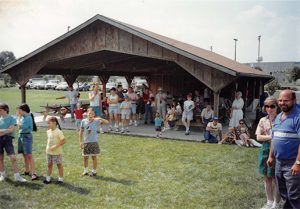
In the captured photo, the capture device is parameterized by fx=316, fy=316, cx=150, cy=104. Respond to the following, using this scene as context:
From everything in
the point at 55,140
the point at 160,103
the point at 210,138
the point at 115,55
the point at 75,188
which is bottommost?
the point at 75,188

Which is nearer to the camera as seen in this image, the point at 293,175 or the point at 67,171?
the point at 293,175

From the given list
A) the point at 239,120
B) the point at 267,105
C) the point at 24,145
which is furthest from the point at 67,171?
the point at 239,120

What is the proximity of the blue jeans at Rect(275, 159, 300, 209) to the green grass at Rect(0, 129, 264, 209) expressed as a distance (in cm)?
121

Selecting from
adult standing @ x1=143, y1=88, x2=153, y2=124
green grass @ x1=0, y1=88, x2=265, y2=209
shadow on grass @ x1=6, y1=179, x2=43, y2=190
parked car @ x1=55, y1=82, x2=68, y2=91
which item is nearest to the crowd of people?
shadow on grass @ x1=6, y1=179, x2=43, y2=190

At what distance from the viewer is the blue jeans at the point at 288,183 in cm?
404

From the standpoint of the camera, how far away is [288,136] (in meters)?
4.12

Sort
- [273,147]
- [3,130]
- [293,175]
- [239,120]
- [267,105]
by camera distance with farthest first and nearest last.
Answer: [239,120] < [3,130] < [267,105] < [273,147] < [293,175]

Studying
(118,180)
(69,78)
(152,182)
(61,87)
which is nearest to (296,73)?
(61,87)

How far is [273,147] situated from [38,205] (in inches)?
151

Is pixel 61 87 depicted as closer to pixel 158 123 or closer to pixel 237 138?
pixel 158 123

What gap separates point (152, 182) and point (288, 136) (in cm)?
316

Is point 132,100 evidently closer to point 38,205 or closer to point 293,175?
point 38,205

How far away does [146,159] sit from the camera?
8391mm

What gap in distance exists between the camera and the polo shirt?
406cm
